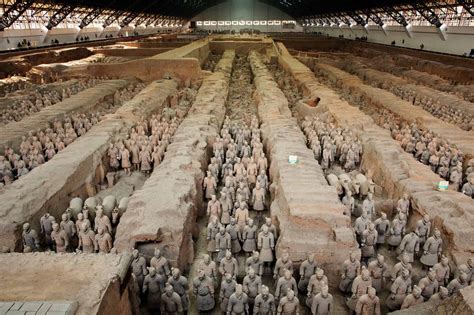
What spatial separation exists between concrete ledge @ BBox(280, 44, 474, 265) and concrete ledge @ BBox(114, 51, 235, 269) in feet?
11.2

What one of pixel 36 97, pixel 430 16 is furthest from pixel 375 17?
pixel 36 97

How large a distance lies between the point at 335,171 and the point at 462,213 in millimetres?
3282

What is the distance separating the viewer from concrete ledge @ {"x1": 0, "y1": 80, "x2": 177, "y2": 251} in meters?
5.09

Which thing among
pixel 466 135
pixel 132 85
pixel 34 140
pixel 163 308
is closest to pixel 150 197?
pixel 163 308

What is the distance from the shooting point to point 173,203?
5.29 metres

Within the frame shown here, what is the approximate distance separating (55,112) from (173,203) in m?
6.52

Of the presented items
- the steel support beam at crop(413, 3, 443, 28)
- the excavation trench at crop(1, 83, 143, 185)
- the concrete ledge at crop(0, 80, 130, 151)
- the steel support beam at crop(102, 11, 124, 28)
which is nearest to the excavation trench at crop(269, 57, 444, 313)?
the excavation trench at crop(1, 83, 143, 185)

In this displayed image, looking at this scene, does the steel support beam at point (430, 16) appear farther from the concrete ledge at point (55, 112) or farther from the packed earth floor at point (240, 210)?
the concrete ledge at point (55, 112)

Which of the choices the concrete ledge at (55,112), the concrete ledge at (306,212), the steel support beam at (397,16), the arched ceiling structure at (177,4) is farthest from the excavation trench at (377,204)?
the steel support beam at (397,16)

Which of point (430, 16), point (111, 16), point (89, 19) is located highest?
point (111, 16)

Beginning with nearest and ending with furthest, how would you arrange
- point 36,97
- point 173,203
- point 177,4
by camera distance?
point 173,203
point 36,97
point 177,4

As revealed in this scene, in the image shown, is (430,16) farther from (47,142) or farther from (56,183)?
(56,183)

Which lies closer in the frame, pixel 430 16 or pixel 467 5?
pixel 467 5

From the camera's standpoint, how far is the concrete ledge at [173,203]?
186 inches
